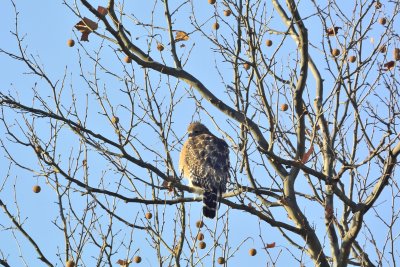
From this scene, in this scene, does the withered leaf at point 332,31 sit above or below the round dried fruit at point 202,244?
above

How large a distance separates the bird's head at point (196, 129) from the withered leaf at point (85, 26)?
2288 mm

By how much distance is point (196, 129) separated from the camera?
31.2 feet

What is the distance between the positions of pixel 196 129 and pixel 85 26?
248 cm

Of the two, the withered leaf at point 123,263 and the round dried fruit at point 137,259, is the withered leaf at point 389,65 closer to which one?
the round dried fruit at point 137,259

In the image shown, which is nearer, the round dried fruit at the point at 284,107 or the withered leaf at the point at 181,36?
the withered leaf at the point at 181,36

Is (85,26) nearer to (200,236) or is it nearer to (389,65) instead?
(200,236)

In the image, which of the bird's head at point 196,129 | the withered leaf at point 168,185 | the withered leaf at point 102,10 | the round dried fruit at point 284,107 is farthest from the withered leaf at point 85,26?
the bird's head at point 196,129

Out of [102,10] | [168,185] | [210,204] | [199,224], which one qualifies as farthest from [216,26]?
[168,185]

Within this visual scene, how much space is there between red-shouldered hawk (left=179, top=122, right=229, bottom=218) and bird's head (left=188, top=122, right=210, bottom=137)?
10 centimetres

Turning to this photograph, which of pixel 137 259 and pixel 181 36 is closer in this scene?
pixel 137 259

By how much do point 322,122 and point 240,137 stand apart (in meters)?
1.52

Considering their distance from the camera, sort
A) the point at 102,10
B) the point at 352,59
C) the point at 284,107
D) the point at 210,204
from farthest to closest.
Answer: the point at 352,59, the point at 284,107, the point at 210,204, the point at 102,10

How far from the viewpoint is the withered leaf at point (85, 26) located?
743 cm

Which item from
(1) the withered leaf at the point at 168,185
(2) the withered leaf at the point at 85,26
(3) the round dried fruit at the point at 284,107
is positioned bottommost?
(1) the withered leaf at the point at 168,185
